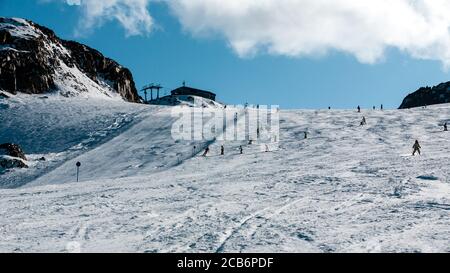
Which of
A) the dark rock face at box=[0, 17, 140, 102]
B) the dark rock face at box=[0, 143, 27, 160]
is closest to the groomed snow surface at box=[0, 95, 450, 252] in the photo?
the dark rock face at box=[0, 143, 27, 160]

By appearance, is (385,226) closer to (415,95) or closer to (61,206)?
(61,206)

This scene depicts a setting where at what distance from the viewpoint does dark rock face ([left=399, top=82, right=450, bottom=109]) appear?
10056 centimetres

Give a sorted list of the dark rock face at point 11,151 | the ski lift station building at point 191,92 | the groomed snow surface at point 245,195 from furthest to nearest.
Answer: the ski lift station building at point 191,92 → the dark rock face at point 11,151 → the groomed snow surface at point 245,195

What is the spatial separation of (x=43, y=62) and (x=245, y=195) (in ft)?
222

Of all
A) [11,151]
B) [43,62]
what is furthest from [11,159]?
[43,62]

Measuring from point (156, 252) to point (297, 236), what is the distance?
11.1 ft

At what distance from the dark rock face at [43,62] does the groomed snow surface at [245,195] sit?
103 ft

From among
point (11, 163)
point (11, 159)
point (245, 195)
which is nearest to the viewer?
point (245, 195)

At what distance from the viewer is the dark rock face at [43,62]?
241ft

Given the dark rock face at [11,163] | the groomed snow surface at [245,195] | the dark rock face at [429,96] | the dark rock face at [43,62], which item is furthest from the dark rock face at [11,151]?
the dark rock face at [429,96]

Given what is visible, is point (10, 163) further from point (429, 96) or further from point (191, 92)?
point (429, 96)

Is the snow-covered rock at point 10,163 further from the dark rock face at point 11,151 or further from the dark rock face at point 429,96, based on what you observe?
the dark rock face at point 429,96

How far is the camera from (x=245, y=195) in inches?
725
